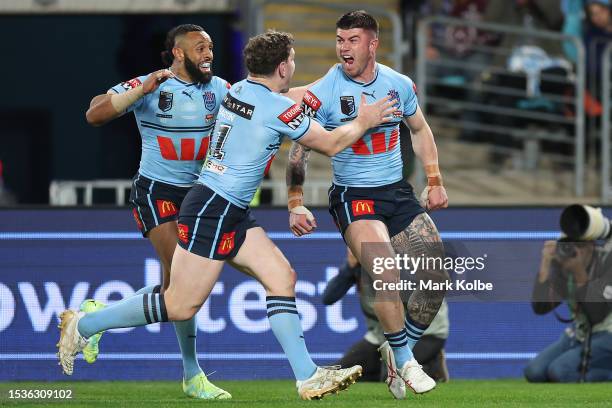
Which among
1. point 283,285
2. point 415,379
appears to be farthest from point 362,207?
point 415,379

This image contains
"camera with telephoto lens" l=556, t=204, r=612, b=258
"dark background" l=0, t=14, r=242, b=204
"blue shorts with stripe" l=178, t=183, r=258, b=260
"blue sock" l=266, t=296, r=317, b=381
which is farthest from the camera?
"dark background" l=0, t=14, r=242, b=204

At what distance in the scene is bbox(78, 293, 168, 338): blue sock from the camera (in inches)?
356

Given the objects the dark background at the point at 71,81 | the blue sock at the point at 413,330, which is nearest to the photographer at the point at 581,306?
the blue sock at the point at 413,330

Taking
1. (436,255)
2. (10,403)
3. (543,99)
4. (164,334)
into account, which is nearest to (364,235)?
(436,255)

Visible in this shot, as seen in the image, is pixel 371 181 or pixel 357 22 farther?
pixel 371 181

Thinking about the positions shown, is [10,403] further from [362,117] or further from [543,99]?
[543,99]

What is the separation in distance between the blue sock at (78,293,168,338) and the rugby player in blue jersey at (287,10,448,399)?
3.43ft

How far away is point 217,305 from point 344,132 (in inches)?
146

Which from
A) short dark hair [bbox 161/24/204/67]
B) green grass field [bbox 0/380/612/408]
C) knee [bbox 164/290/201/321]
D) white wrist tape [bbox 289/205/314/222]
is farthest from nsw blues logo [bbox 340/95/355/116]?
green grass field [bbox 0/380/612/408]

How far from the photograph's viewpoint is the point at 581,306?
11539 millimetres

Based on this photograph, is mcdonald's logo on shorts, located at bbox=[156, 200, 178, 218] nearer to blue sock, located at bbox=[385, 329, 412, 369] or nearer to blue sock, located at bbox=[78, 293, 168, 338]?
blue sock, located at bbox=[78, 293, 168, 338]

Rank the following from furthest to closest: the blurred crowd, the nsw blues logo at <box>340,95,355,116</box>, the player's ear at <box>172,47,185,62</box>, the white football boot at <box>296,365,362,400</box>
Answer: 1. the blurred crowd
2. the player's ear at <box>172,47,185,62</box>
3. the nsw blues logo at <box>340,95,355,116</box>
4. the white football boot at <box>296,365,362,400</box>

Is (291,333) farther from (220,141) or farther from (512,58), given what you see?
(512,58)

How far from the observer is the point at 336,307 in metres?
12.3
